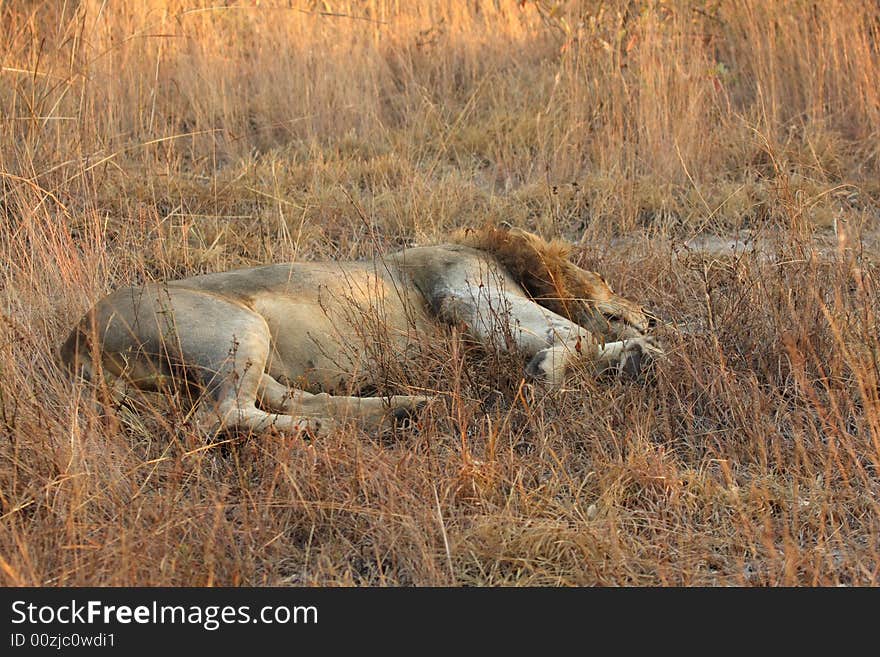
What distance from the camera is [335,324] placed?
13.8 ft

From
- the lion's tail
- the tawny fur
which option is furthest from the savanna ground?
the tawny fur

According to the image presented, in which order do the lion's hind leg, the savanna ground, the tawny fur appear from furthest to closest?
the tawny fur, the lion's hind leg, the savanna ground

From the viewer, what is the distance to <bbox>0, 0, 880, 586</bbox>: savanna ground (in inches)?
116

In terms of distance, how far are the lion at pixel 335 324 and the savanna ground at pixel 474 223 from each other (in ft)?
0.45

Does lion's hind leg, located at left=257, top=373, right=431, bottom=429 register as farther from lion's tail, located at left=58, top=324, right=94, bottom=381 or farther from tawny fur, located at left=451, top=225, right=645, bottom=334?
tawny fur, located at left=451, top=225, right=645, bottom=334

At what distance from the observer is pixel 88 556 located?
2773 millimetres

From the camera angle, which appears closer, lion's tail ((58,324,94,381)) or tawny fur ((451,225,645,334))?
lion's tail ((58,324,94,381))

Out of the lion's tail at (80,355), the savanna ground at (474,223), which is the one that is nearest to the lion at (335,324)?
the lion's tail at (80,355)

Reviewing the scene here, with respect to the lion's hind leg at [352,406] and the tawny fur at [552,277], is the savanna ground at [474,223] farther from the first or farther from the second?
the tawny fur at [552,277]

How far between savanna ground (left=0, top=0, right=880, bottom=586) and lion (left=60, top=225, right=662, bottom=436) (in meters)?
0.14

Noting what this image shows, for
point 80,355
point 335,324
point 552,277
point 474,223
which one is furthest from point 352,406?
point 474,223

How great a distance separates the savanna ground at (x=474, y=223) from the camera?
296cm
